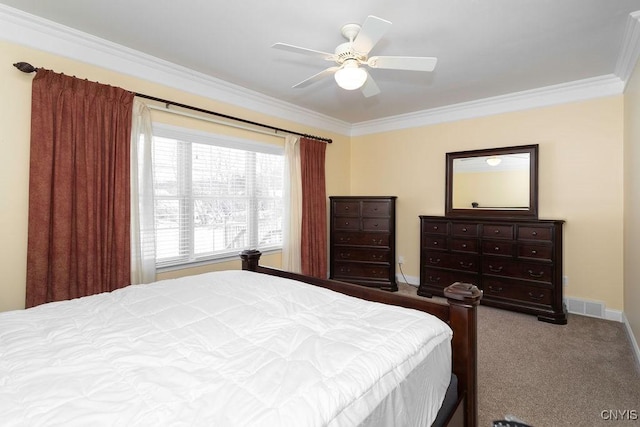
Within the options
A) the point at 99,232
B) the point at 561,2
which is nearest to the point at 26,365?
the point at 99,232

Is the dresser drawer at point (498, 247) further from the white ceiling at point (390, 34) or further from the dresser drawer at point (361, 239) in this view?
the white ceiling at point (390, 34)

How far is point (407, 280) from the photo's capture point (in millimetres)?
4715

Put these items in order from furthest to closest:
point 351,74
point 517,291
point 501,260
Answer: point 501,260 → point 517,291 → point 351,74

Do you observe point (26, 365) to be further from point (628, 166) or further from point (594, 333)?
point (628, 166)

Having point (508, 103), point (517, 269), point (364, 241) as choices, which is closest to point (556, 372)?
point (517, 269)

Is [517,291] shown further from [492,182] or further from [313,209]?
[313,209]

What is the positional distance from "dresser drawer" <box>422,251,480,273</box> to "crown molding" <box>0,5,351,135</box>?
2704mm

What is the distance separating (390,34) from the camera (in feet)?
7.87

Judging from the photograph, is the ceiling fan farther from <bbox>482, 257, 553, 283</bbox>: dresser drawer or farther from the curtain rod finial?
<bbox>482, 257, 553, 283</bbox>: dresser drawer

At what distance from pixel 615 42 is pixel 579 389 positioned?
268 cm

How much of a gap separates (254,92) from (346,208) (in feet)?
6.47

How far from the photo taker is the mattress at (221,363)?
0.80 m

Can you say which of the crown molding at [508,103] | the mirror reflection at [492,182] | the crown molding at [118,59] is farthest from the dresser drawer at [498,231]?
the crown molding at [118,59]

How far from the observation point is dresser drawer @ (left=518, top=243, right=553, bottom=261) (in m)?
3.24
